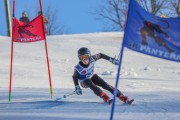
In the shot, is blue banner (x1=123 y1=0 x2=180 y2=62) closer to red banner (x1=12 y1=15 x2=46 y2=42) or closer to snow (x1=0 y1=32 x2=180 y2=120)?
snow (x1=0 y1=32 x2=180 y2=120)

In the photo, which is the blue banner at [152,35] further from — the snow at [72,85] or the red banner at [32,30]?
the red banner at [32,30]

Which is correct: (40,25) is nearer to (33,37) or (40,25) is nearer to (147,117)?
(33,37)

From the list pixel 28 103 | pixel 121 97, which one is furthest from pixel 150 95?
pixel 28 103

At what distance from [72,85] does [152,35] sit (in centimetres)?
683

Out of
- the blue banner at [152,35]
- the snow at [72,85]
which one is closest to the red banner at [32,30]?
the snow at [72,85]

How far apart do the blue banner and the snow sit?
4.37 feet

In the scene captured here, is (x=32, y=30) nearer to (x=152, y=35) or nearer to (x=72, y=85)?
(x=152, y=35)

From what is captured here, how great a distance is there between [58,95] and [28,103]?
4.55 feet

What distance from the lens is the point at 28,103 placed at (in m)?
8.77

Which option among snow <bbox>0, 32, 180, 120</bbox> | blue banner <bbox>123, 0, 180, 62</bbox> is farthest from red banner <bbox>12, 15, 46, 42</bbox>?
blue banner <bbox>123, 0, 180, 62</bbox>

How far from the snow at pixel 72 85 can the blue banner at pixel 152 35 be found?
1.33m

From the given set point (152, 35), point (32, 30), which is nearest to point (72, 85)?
point (32, 30)

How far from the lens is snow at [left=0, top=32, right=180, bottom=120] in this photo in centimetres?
757

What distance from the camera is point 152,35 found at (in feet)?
20.7
